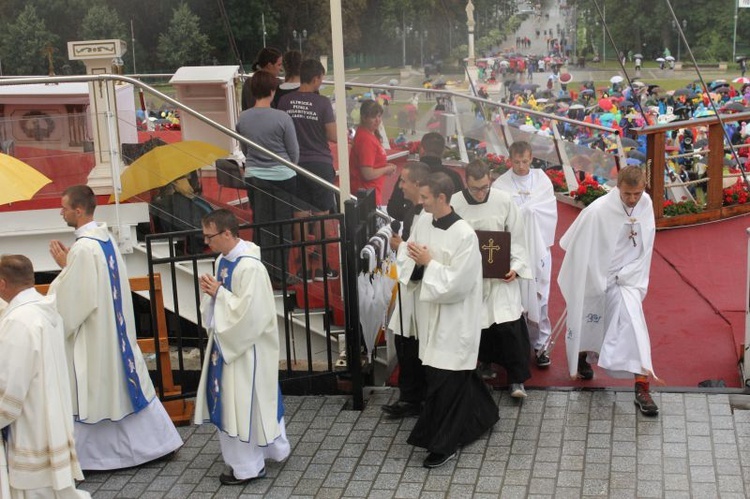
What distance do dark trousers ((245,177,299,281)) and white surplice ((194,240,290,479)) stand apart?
167 cm

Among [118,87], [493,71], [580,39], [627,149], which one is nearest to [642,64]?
[580,39]

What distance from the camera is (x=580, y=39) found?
208 feet

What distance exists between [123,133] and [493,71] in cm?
4141

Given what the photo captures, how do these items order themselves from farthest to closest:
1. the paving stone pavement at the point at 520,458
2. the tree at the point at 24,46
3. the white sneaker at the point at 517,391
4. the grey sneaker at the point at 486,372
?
the tree at the point at 24,46 → the grey sneaker at the point at 486,372 → the white sneaker at the point at 517,391 → the paving stone pavement at the point at 520,458

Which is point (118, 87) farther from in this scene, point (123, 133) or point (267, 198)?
point (267, 198)

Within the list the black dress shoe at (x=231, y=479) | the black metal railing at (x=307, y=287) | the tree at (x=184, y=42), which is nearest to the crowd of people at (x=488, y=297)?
the black metal railing at (x=307, y=287)

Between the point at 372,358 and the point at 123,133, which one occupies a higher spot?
the point at 123,133

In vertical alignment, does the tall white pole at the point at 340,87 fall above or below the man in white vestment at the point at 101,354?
above

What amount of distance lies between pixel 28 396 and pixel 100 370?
118 cm

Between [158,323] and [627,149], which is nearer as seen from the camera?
[158,323]

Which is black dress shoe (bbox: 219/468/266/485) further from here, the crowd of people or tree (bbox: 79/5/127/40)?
tree (bbox: 79/5/127/40)

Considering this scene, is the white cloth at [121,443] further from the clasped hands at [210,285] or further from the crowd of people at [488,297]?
the crowd of people at [488,297]

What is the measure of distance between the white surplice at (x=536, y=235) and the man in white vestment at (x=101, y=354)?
2.78m

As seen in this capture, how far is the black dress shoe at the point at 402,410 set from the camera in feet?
23.4
